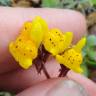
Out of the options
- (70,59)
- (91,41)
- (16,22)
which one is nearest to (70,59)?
(70,59)

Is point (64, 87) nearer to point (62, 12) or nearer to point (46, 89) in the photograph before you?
point (46, 89)

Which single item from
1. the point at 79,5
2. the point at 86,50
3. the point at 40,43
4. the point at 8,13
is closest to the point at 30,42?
the point at 40,43

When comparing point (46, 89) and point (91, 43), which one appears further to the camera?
point (91, 43)

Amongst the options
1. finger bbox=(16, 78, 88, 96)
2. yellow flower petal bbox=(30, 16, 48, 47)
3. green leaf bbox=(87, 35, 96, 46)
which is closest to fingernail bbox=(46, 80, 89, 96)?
finger bbox=(16, 78, 88, 96)

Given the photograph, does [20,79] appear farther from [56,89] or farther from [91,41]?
[91,41]

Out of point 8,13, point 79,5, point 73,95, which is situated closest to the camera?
point 73,95

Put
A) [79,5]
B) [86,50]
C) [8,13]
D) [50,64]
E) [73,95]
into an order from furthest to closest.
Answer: [79,5] → [86,50] → [50,64] → [8,13] → [73,95]

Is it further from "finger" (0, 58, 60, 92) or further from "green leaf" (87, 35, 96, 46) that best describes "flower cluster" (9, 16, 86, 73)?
"green leaf" (87, 35, 96, 46)
